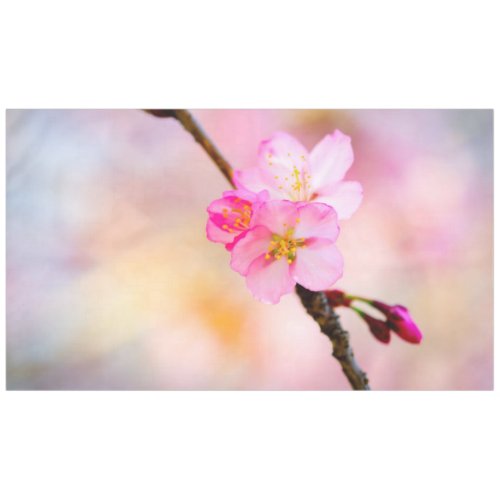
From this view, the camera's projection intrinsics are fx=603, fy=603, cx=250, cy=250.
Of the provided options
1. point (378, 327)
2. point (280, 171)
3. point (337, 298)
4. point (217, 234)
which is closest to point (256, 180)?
point (280, 171)

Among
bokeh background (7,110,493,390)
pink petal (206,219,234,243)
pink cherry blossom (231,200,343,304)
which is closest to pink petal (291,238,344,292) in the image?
pink cherry blossom (231,200,343,304)

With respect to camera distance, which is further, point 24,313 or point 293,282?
point 24,313

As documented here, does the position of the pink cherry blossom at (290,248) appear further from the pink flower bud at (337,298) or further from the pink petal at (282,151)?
the pink petal at (282,151)

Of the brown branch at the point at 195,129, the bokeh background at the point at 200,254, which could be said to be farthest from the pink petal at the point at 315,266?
the brown branch at the point at 195,129
